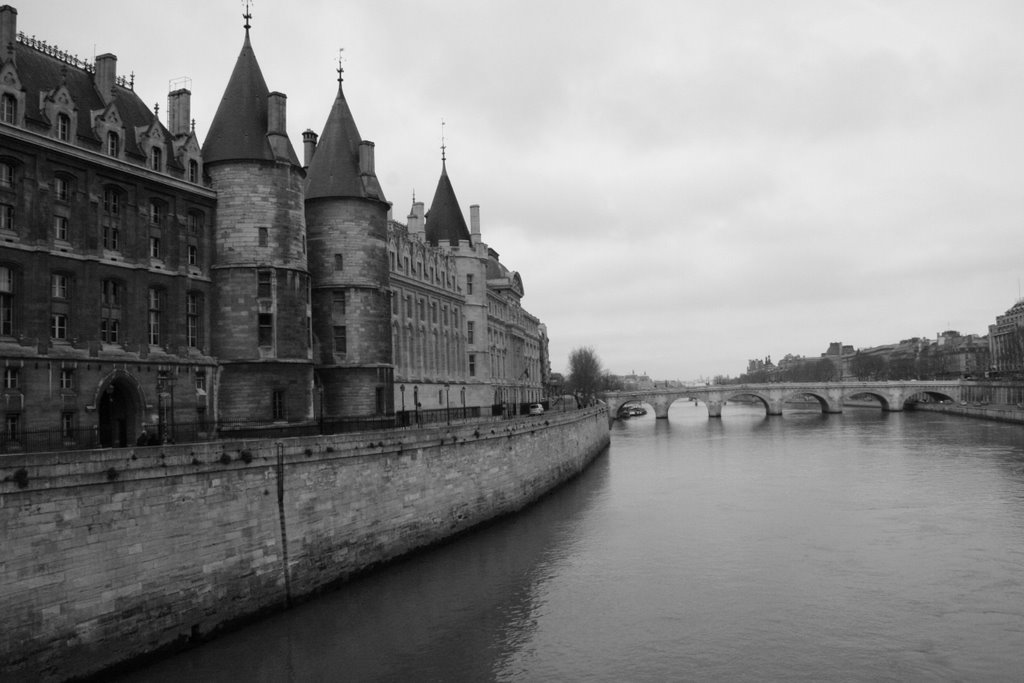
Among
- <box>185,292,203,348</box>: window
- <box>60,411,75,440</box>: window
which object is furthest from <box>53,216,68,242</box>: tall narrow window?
<box>60,411,75,440</box>: window

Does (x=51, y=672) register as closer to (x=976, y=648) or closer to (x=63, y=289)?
(x=63, y=289)

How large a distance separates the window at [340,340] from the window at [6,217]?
44.8ft

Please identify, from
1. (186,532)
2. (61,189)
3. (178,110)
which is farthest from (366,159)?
(186,532)

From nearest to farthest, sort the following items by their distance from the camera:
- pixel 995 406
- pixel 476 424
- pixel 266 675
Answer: pixel 266 675, pixel 476 424, pixel 995 406

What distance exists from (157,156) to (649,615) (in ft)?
69.4

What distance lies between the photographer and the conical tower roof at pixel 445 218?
57219 millimetres

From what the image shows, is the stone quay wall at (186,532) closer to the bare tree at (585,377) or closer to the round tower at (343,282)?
the round tower at (343,282)

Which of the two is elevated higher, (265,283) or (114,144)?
(114,144)

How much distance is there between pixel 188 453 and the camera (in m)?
18.8

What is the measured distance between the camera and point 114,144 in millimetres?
24516

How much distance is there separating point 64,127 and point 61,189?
1914 millimetres

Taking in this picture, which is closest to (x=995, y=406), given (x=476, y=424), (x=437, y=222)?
(x=437, y=222)

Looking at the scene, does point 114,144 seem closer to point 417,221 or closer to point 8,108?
point 8,108

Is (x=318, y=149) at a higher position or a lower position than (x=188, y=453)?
higher
